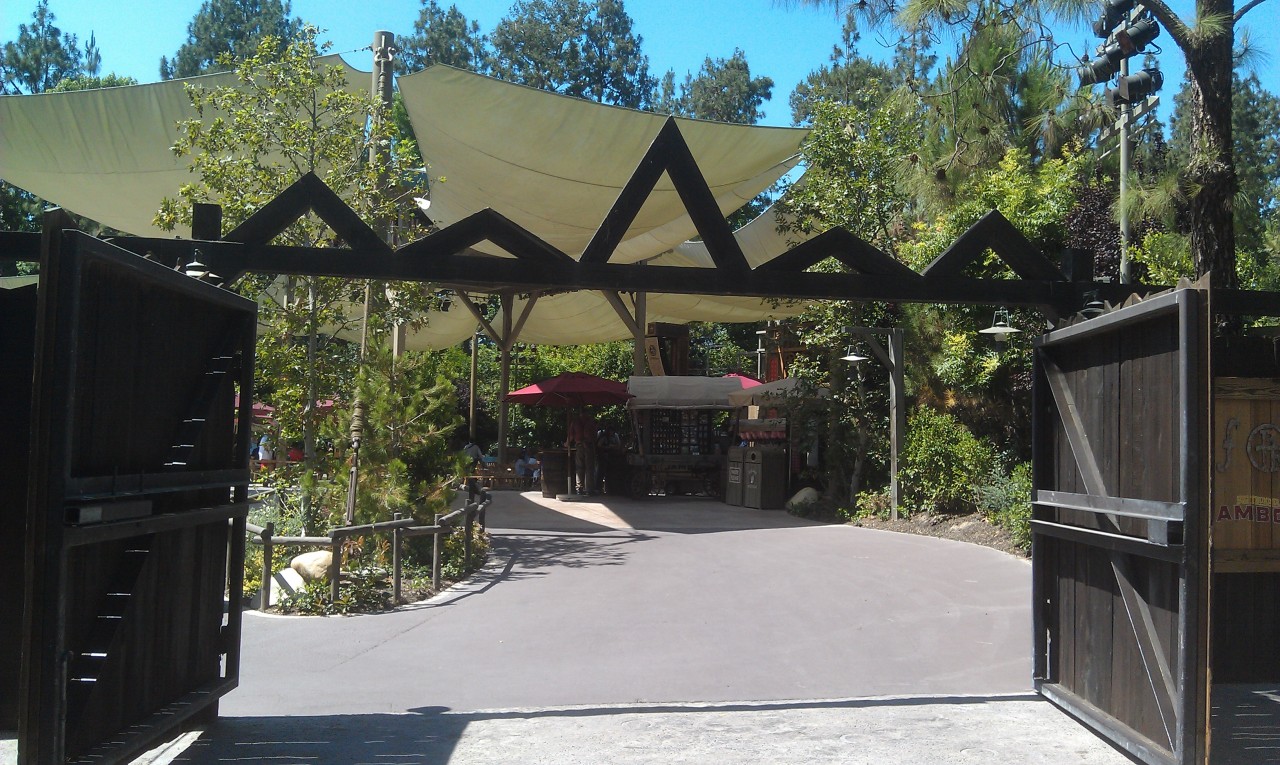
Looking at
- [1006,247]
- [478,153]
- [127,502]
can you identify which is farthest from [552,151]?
[127,502]

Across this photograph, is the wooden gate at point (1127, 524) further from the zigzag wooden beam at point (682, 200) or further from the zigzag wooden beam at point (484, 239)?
the zigzag wooden beam at point (484, 239)

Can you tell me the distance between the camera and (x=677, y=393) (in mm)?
21438

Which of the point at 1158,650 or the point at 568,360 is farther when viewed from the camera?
the point at 568,360

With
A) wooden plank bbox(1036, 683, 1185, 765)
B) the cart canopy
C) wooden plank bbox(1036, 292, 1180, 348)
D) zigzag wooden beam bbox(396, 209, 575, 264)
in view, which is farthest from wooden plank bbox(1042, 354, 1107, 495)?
the cart canopy

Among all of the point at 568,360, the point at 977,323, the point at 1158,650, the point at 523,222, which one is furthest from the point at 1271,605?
the point at 568,360

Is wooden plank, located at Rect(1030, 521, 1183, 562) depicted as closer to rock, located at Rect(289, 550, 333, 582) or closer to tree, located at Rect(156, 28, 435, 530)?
rock, located at Rect(289, 550, 333, 582)

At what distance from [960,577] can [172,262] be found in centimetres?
851

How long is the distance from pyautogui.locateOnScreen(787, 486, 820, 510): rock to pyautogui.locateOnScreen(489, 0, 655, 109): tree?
38.4 metres

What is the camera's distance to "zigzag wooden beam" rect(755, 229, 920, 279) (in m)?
5.80

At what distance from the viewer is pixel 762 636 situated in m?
8.26

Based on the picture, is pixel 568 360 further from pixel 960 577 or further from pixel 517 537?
pixel 960 577

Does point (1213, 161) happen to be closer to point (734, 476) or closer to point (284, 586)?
point (284, 586)

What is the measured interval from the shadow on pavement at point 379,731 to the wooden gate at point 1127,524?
34.1 inches

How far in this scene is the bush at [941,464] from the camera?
48.9ft
